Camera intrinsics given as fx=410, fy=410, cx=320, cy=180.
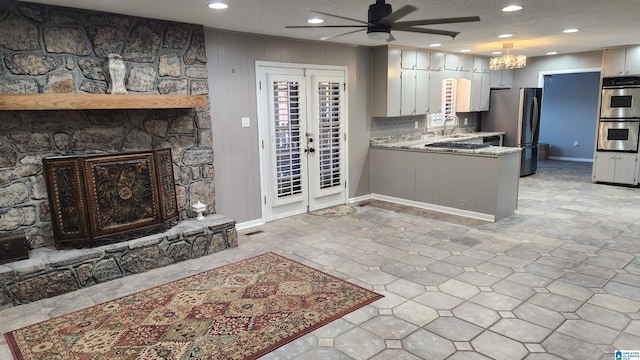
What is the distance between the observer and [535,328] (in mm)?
2705

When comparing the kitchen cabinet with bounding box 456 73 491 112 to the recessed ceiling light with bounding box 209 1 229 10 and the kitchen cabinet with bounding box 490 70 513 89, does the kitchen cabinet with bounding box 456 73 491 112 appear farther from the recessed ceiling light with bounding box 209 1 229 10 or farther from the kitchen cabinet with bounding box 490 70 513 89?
the recessed ceiling light with bounding box 209 1 229 10

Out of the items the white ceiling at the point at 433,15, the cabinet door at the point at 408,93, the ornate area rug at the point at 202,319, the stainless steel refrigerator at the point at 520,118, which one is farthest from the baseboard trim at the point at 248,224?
the stainless steel refrigerator at the point at 520,118

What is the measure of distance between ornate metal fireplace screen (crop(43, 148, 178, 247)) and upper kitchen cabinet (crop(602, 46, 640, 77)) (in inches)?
283

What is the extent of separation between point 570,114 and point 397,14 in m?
8.85

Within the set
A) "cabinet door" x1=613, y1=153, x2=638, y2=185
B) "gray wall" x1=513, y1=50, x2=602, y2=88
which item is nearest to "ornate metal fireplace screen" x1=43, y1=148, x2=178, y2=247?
"cabinet door" x1=613, y1=153, x2=638, y2=185

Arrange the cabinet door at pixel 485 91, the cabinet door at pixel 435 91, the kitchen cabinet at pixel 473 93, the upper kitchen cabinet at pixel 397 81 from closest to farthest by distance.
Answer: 1. the upper kitchen cabinet at pixel 397 81
2. the cabinet door at pixel 435 91
3. the kitchen cabinet at pixel 473 93
4. the cabinet door at pixel 485 91

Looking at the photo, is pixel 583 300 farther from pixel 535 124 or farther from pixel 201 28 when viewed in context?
pixel 535 124

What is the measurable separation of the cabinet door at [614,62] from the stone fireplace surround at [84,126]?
665 centimetres

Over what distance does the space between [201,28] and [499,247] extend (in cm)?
391

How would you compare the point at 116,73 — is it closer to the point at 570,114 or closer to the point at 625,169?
the point at 625,169

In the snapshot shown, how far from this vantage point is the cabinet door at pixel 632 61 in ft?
21.9

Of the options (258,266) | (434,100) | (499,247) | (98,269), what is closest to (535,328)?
(499,247)

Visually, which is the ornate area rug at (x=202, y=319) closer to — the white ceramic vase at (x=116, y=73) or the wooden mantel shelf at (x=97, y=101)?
the wooden mantel shelf at (x=97, y=101)

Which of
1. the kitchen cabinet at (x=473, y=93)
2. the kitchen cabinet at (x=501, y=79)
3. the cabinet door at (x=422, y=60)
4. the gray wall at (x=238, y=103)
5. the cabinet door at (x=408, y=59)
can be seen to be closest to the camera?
the gray wall at (x=238, y=103)
